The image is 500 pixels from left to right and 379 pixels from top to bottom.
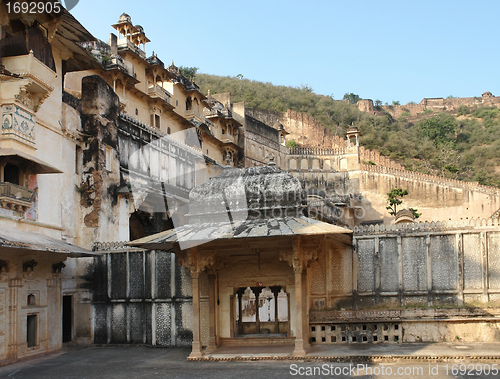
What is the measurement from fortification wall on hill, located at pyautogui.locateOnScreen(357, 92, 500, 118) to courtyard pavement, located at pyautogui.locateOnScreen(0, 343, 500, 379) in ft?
293

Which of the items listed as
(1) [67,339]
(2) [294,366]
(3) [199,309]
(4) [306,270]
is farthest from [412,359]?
(1) [67,339]

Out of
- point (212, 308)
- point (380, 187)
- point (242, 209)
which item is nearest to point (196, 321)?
point (212, 308)

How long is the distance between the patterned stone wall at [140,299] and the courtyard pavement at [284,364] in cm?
187

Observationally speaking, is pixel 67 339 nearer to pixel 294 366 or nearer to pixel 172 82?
pixel 294 366

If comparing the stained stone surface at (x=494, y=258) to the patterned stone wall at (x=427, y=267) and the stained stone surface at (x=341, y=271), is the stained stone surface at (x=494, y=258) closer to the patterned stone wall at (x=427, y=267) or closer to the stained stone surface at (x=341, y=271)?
the patterned stone wall at (x=427, y=267)

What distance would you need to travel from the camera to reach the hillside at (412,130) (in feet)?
229

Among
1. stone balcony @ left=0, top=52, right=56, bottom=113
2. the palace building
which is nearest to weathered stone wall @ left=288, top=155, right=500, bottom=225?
the palace building

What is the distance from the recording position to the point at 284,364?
13.1 meters

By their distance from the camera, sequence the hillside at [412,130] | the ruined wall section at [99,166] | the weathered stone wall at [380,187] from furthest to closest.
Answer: the hillside at [412,130] → the weathered stone wall at [380,187] → the ruined wall section at [99,166]

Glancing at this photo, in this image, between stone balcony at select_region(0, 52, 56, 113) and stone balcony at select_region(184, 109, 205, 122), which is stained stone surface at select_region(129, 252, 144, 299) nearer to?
stone balcony at select_region(0, 52, 56, 113)

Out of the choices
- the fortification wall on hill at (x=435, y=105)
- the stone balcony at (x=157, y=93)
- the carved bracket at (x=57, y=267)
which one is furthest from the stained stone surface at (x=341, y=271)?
the fortification wall on hill at (x=435, y=105)

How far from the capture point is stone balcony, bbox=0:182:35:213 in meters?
15.8

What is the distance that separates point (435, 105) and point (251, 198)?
103 meters

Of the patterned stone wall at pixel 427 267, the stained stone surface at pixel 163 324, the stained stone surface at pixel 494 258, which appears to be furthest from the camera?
the stained stone surface at pixel 163 324
